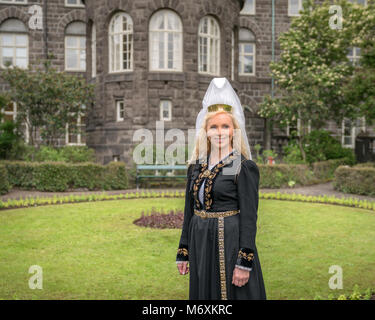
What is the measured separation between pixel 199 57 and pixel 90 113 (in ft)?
17.9

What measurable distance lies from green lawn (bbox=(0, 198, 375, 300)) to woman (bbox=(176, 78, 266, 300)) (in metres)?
2.02

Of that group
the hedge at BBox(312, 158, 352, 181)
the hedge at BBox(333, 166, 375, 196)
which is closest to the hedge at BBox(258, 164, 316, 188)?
the hedge at BBox(312, 158, 352, 181)

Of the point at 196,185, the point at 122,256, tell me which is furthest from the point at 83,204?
the point at 196,185

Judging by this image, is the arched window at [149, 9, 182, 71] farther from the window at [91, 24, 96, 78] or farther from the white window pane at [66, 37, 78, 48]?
the white window pane at [66, 37, 78, 48]

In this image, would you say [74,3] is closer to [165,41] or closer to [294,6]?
[165,41]

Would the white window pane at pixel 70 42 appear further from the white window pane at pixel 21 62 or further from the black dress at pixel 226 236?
the black dress at pixel 226 236

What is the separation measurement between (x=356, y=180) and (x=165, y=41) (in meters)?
9.52

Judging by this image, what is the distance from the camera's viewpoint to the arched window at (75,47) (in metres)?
24.9

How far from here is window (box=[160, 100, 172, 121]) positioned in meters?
19.7

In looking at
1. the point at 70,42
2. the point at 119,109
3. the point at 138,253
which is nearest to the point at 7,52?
the point at 70,42

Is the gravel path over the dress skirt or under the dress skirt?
under

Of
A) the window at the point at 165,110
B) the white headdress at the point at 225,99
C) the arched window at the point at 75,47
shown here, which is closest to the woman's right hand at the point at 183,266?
the white headdress at the point at 225,99

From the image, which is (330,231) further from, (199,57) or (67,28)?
(67,28)
